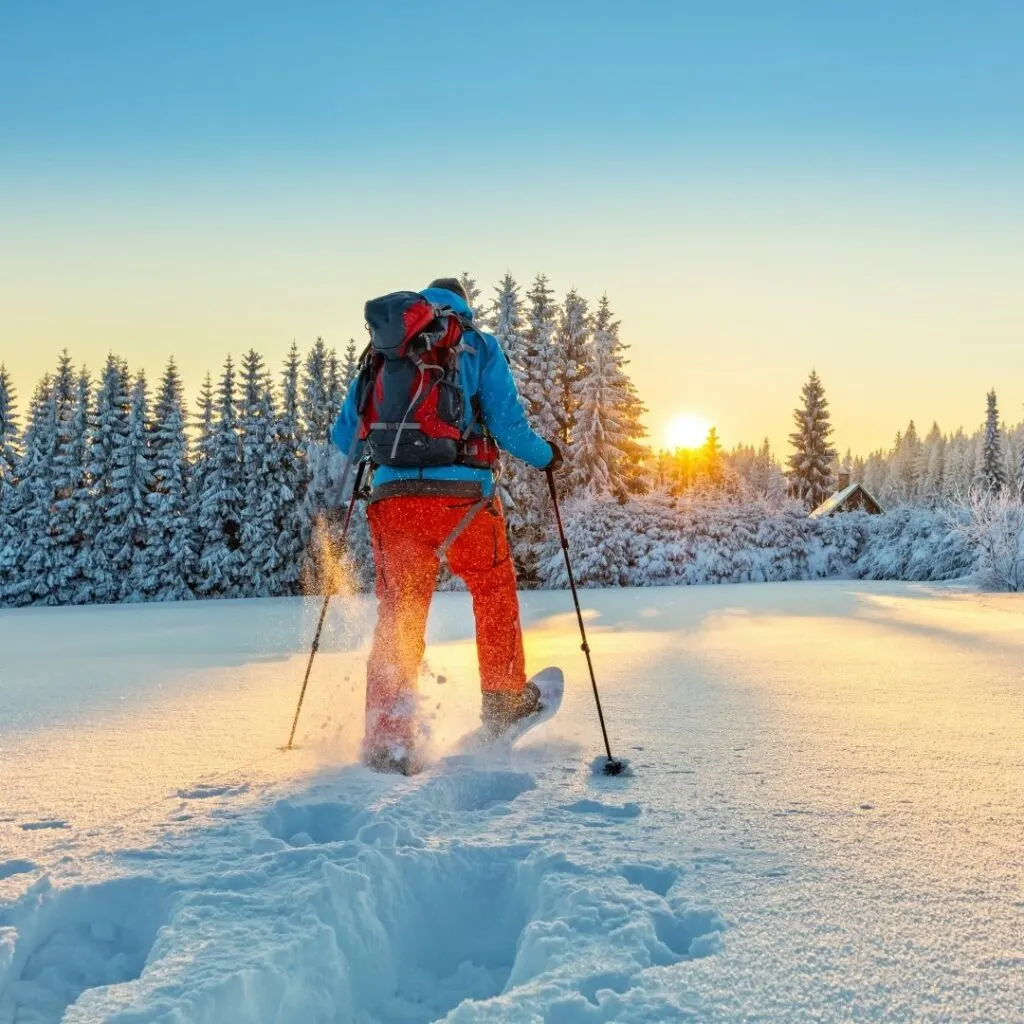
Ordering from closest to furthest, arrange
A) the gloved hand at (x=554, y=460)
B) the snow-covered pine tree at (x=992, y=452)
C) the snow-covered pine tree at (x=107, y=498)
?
the gloved hand at (x=554, y=460)
the snow-covered pine tree at (x=107, y=498)
the snow-covered pine tree at (x=992, y=452)

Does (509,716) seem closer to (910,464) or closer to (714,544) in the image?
(714,544)

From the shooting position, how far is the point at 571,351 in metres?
29.4

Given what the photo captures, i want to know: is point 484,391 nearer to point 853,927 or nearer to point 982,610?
point 853,927

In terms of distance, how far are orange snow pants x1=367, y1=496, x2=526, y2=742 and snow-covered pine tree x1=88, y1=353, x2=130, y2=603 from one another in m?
26.6

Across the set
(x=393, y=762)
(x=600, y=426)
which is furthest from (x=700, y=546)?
(x=393, y=762)

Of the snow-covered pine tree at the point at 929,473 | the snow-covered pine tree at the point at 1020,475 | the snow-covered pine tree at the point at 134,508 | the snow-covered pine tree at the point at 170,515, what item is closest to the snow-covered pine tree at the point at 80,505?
the snow-covered pine tree at the point at 134,508

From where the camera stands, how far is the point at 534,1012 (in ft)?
3.92

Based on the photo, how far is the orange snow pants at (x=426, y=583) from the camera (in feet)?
9.54

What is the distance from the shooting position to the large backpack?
2.93 metres

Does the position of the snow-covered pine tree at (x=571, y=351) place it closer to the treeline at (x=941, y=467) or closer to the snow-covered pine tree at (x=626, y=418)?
the snow-covered pine tree at (x=626, y=418)

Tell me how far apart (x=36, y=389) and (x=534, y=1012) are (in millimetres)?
42446

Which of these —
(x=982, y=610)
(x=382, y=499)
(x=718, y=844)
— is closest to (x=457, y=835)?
(x=718, y=844)

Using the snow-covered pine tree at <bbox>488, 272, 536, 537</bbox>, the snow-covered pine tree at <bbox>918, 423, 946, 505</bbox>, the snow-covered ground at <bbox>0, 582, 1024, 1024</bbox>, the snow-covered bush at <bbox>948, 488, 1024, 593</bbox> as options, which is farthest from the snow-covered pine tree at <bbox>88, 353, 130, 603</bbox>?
the snow-covered pine tree at <bbox>918, 423, 946, 505</bbox>

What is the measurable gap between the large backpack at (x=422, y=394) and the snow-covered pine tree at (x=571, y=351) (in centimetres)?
2487
